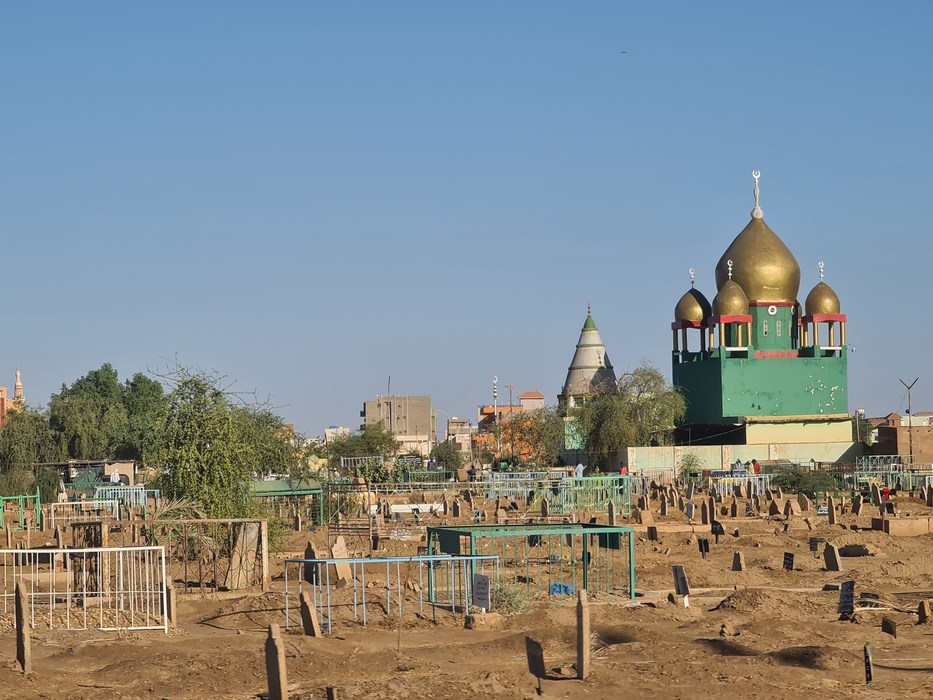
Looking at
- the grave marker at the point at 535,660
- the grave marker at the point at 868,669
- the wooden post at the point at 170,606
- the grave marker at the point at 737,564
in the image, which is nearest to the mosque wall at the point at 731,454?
the grave marker at the point at 737,564

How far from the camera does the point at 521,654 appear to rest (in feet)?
52.4

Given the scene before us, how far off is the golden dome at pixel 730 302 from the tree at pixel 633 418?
4.43m

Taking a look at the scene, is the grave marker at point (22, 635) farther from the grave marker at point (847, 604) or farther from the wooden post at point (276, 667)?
the grave marker at point (847, 604)

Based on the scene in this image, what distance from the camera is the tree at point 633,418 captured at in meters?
64.7

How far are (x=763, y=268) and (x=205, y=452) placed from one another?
45.7m

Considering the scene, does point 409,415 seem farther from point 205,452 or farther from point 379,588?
point 379,588

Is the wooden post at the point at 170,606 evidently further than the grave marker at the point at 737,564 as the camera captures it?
No

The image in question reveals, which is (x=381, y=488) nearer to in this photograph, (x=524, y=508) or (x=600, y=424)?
(x=524, y=508)

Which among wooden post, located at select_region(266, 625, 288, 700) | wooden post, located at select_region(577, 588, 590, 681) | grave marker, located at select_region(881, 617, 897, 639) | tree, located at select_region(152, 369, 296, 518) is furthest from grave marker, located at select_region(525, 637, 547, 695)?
tree, located at select_region(152, 369, 296, 518)

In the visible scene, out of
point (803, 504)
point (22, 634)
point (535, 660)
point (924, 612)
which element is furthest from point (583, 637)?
point (803, 504)

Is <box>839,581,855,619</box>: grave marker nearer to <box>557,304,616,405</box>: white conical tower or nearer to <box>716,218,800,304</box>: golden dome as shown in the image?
<box>716,218,800,304</box>: golden dome

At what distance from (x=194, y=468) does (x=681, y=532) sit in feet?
41.3

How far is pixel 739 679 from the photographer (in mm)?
→ 14273

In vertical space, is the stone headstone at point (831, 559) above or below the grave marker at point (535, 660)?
below
